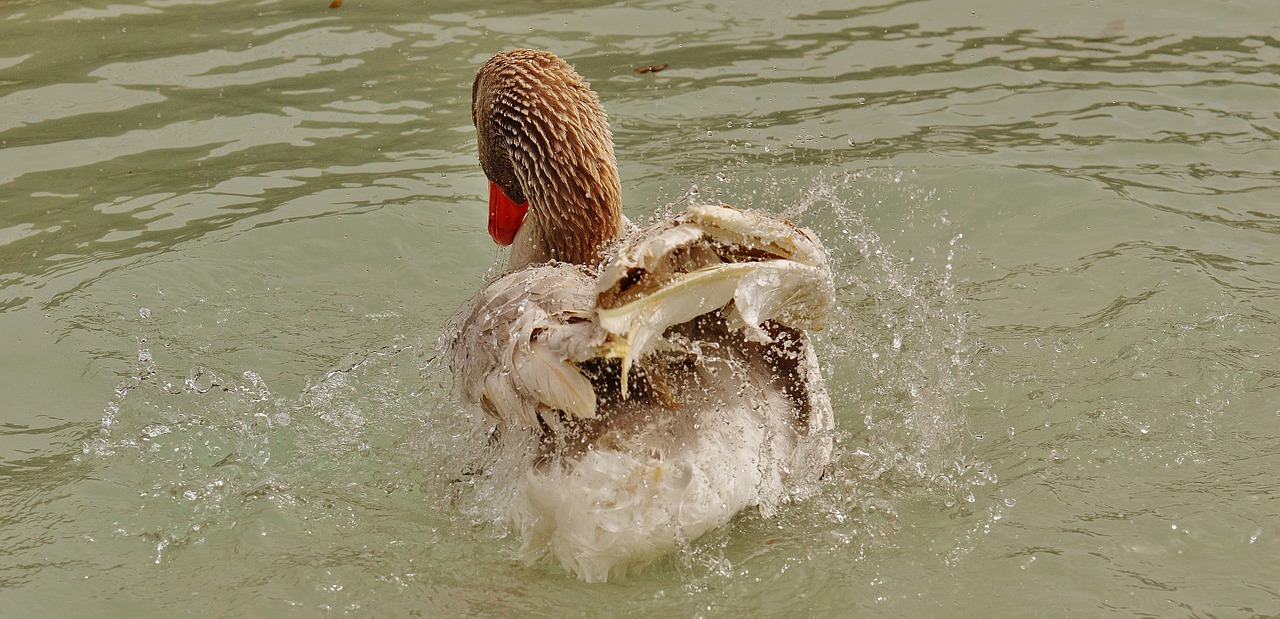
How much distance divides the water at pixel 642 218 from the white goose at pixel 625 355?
1.15 ft

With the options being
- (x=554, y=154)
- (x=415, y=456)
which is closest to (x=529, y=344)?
(x=554, y=154)

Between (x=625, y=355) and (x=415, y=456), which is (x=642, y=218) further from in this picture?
(x=625, y=355)

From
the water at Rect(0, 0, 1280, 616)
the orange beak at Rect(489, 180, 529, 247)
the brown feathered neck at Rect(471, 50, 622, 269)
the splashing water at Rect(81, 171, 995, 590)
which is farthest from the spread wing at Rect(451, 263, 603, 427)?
the orange beak at Rect(489, 180, 529, 247)

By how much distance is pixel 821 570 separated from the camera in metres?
3.56

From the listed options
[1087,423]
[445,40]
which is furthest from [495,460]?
[445,40]

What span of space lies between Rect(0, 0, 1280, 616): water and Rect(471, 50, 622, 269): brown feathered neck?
65cm

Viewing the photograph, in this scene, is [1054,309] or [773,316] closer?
[773,316]

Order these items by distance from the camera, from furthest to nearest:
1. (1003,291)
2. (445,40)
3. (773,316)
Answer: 1. (445,40)
2. (1003,291)
3. (773,316)

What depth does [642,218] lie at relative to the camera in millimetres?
6016

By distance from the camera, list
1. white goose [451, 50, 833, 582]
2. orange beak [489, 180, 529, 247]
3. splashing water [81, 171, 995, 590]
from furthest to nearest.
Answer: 1. orange beak [489, 180, 529, 247]
2. splashing water [81, 171, 995, 590]
3. white goose [451, 50, 833, 582]

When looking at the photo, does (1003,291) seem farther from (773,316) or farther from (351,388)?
(351,388)

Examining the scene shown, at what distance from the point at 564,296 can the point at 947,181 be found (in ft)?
11.3

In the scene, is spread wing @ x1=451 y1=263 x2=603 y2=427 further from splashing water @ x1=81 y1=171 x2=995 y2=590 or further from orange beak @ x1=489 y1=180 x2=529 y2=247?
orange beak @ x1=489 y1=180 x2=529 y2=247

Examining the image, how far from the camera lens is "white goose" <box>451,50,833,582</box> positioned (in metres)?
2.79
